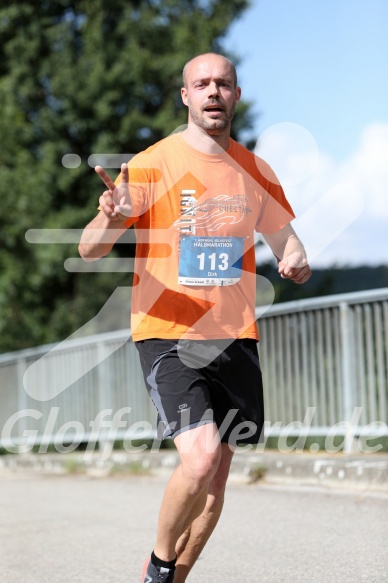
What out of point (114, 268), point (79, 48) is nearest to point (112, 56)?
point (79, 48)

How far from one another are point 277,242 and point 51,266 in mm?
14890

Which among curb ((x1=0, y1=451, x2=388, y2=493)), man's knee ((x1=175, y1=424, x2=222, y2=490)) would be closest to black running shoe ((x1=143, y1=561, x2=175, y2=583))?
man's knee ((x1=175, y1=424, x2=222, y2=490))

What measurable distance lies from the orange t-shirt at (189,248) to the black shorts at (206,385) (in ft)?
0.17

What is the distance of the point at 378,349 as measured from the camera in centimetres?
843

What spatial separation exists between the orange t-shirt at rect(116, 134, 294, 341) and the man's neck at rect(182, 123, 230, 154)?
0.07 ft

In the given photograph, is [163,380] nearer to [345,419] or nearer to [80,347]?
[345,419]

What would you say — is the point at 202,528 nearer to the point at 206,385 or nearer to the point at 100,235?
the point at 206,385

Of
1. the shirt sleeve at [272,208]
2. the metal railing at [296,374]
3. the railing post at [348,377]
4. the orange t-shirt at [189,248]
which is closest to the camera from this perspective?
the orange t-shirt at [189,248]

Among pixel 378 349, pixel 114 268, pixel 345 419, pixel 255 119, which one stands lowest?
pixel 345 419

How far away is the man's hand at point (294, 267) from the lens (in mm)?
4230

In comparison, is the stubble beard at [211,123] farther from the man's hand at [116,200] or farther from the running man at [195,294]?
the man's hand at [116,200]

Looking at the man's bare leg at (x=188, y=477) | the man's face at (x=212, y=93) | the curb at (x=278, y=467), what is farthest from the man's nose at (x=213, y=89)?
the curb at (x=278, y=467)

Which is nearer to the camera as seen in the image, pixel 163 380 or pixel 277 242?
pixel 163 380

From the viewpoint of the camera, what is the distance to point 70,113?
20422 mm
